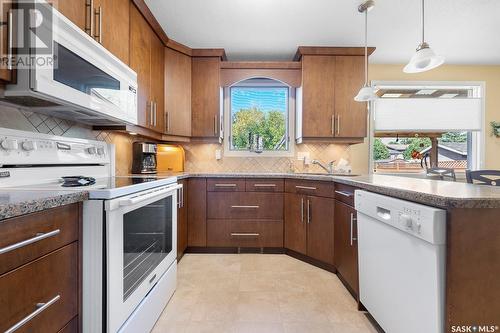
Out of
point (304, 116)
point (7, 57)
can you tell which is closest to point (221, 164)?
point (304, 116)

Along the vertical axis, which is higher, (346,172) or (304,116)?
(304,116)

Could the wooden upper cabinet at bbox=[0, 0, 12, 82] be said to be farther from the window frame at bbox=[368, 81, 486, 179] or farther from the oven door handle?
the window frame at bbox=[368, 81, 486, 179]

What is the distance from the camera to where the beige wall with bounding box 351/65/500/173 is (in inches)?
136

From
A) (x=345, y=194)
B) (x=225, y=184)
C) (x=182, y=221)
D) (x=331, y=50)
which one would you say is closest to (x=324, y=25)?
(x=331, y=50)

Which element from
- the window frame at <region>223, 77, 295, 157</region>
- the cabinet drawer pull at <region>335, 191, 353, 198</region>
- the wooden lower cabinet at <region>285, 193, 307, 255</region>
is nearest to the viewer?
the cabinet drawer pull at <region>335, 191, 353, 198</region>

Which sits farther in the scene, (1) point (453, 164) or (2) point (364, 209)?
(1) point (453, 164)

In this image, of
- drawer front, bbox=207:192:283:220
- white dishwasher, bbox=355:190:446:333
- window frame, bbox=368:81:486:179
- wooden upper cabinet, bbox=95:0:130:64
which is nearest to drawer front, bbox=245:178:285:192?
drawer front, bbox=207:192:283:220

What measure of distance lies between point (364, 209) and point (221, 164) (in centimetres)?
215

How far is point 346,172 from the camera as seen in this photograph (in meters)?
3.07

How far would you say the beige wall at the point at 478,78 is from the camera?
3.46 metres

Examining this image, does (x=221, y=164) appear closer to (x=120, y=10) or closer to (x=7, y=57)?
(x=120, y=10)

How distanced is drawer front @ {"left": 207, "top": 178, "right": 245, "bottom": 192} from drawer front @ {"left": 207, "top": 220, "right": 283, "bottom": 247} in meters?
0.35

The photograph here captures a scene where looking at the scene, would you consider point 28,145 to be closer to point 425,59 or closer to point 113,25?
point 113,25

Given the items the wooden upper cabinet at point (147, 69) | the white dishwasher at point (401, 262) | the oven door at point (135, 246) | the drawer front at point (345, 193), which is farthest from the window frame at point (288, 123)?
the white dishwasher at point (401, 262)
